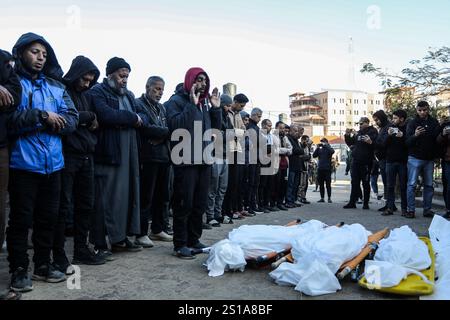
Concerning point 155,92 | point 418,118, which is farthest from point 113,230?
point 418,118

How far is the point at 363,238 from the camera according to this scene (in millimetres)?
4215

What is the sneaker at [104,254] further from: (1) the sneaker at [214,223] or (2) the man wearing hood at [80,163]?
(1) the sneaker at [214,223]

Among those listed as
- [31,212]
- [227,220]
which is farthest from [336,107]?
[31,212]

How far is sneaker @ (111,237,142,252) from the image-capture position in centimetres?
484

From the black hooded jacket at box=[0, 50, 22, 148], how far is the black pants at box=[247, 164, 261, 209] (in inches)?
221

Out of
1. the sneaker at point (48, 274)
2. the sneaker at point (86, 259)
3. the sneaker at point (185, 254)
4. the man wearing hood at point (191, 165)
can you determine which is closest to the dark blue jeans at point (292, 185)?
the man wearing hood at point (191, 165)

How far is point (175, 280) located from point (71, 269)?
1.01 metres

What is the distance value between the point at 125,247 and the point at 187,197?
3.67ft

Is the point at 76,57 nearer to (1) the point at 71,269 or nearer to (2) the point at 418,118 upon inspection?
(1) the point at 71,269

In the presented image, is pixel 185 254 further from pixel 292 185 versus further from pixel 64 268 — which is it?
pixel 292 185

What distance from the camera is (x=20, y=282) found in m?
3.19

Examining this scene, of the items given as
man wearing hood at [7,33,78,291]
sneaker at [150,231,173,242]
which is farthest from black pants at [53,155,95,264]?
sneaker at [150,231,173,242]

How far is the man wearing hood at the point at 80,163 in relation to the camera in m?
3.81

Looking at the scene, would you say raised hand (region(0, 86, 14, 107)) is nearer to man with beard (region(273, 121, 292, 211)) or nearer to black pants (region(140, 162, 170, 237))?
black pants (region(140, 162, 170, 237))
